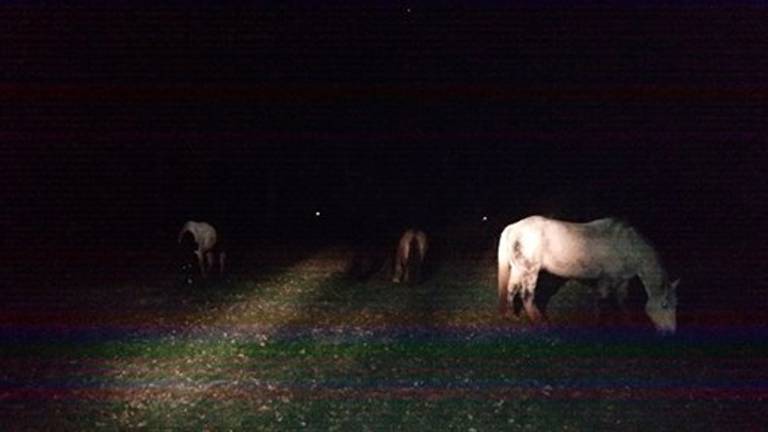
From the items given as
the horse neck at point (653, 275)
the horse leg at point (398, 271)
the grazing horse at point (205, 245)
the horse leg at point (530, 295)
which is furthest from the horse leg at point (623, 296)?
the grazing horse at point (205, 245)

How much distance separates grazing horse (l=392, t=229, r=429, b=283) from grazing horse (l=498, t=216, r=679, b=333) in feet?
14.7

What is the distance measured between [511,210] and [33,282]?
21.7 m

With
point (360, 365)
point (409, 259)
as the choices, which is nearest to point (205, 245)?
point (409, 259)

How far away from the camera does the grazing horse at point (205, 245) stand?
17469 millimetres

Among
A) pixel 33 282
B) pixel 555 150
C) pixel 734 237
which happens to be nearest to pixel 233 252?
pixel 33 282

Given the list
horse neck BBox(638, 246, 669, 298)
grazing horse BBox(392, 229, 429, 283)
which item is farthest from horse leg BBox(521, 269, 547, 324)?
A: grazing horse BBox(392, 229, 429, 283)

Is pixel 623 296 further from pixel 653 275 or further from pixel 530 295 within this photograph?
pixel 530 295

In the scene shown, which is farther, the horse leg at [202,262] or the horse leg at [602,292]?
the horse leg at [202,262]

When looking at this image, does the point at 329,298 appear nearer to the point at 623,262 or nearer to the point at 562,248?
the point at 562,248

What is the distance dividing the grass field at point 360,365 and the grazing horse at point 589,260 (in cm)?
62

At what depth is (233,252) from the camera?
72.7ft

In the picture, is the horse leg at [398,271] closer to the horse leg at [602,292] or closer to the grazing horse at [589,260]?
the grazing horse at [589,260]

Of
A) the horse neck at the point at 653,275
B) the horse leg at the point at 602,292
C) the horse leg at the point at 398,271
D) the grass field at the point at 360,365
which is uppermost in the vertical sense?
the horse neck at the point at 653,275

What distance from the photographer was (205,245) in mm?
17469
